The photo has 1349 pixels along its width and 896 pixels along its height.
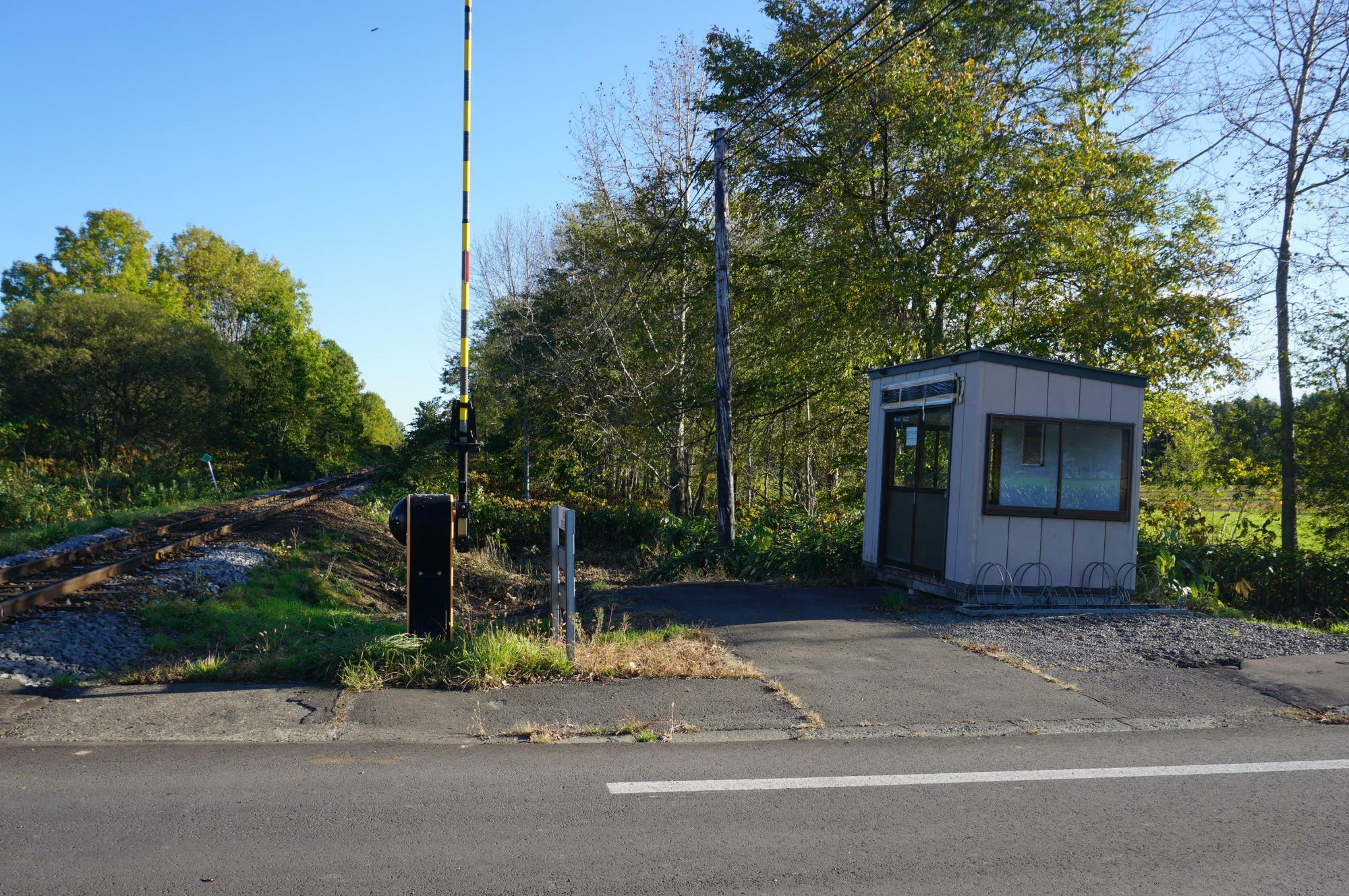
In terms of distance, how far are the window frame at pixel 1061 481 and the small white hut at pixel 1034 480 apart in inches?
0.4

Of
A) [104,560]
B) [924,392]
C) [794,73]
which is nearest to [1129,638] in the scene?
[924,392]

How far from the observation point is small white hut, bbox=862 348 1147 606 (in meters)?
10.6

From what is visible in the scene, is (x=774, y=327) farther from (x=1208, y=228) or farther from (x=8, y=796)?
(x=8, y=796)

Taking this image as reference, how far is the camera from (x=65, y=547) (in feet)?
43.3

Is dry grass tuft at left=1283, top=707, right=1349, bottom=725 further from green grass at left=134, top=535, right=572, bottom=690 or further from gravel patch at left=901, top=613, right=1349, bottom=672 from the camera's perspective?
green grass at left=134, top=535, right=572, bottom=690

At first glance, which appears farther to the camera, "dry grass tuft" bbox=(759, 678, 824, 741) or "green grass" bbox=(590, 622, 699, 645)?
"green grass" bbox=(590, 622, 699, 645)

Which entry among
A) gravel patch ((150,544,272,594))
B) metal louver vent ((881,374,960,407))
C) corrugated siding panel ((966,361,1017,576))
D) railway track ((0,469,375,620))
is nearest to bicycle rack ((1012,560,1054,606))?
corrugated siding panel ((966,361,1017,576))

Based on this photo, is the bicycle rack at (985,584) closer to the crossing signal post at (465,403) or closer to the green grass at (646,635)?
the green grass at (646,635)

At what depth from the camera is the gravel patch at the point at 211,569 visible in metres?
10.8

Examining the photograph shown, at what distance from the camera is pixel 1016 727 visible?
621cm

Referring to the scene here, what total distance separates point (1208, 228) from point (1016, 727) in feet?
46.2

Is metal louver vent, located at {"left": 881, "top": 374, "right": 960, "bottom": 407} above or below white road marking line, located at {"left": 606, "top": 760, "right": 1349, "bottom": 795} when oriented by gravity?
above

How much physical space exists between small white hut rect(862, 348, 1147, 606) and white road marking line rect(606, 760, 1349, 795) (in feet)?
16.8

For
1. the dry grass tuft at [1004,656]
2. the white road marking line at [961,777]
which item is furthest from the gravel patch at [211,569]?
the dry grass tuft at [1004,656]
